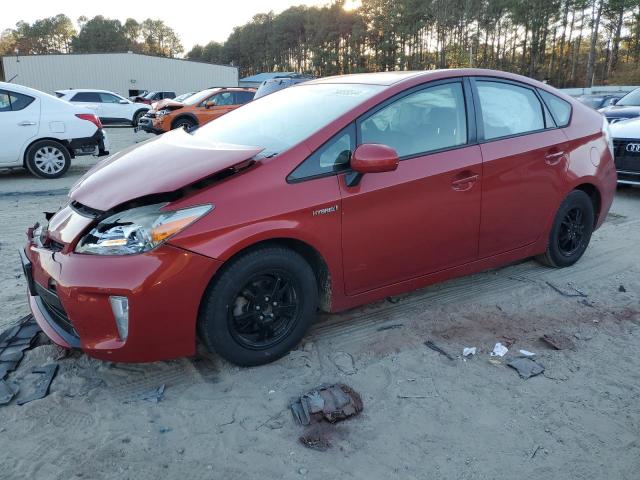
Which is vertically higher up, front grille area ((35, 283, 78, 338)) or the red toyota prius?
the red toyota prius

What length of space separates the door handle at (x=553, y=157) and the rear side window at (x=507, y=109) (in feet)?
0.73

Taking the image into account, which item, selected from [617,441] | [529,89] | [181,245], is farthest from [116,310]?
[529,89]

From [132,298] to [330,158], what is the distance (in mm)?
1328

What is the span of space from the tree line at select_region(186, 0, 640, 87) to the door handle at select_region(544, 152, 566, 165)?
40512 mm

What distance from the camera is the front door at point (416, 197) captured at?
3.12 metres

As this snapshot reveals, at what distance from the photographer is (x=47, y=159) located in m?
8.66

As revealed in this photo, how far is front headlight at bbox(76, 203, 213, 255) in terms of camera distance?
8.50 feet

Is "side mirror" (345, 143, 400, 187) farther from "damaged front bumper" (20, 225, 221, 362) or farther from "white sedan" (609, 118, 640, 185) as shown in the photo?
"white sedan" (609, 118, 640, 185)

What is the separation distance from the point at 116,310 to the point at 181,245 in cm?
45

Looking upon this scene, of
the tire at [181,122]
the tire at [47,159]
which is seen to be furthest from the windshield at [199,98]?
the tire at [47,159]

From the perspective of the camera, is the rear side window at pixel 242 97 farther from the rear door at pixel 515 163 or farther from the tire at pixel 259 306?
the tire at pixel 259 306

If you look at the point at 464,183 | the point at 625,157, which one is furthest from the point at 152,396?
the point at 625,157

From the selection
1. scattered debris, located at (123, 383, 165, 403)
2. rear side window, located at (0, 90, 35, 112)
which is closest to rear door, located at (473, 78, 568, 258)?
scattered debris, located at (123, 383, 165, 403)

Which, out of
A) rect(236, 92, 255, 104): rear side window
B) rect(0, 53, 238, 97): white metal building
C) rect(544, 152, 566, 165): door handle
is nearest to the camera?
rect(544, 152, 566, 165): door handle
